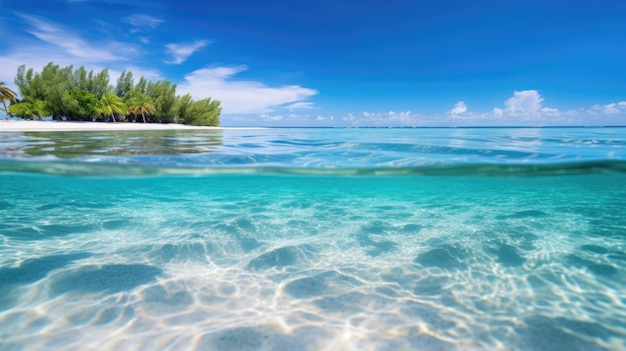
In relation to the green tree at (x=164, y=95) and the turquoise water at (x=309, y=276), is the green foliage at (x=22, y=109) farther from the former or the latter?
the turquoise water at (x=309, y=276)

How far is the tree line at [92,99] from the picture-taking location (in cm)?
4675

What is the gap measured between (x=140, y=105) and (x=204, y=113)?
1451 cm

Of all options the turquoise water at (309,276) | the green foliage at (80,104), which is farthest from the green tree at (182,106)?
the turquoise water at (309,276)

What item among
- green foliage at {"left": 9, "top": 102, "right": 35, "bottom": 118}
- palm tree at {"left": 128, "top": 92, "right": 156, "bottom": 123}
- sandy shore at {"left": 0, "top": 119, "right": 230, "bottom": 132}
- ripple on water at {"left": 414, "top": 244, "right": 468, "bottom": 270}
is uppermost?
palm tree at {"left": 128, "top": 92, "right": 156, "bottom": 123}

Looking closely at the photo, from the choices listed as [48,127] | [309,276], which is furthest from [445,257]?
[48,127]

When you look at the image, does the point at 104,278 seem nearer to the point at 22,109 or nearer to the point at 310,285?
the point at 310,285

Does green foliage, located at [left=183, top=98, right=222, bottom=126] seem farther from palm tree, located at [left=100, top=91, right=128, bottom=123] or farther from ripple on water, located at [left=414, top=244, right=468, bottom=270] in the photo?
ripple on water, located at [left=414, top=244, right=468, bottom=270]

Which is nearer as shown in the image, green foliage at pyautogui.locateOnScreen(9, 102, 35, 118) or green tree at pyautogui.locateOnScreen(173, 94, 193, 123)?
green foliage at pyautogui.locateOnScreen(9, 102, 35, 118)

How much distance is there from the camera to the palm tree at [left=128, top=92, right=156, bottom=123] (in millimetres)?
54156

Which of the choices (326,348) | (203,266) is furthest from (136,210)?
(326,348)

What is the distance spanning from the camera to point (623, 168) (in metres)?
8.48

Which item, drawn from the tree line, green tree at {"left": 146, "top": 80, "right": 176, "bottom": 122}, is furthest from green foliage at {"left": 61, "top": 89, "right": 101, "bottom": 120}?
green tree at {"left": 146, "top": 80, "right": 176, "bottom": 122}

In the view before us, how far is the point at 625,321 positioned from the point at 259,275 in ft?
13.0

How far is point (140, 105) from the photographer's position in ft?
178
